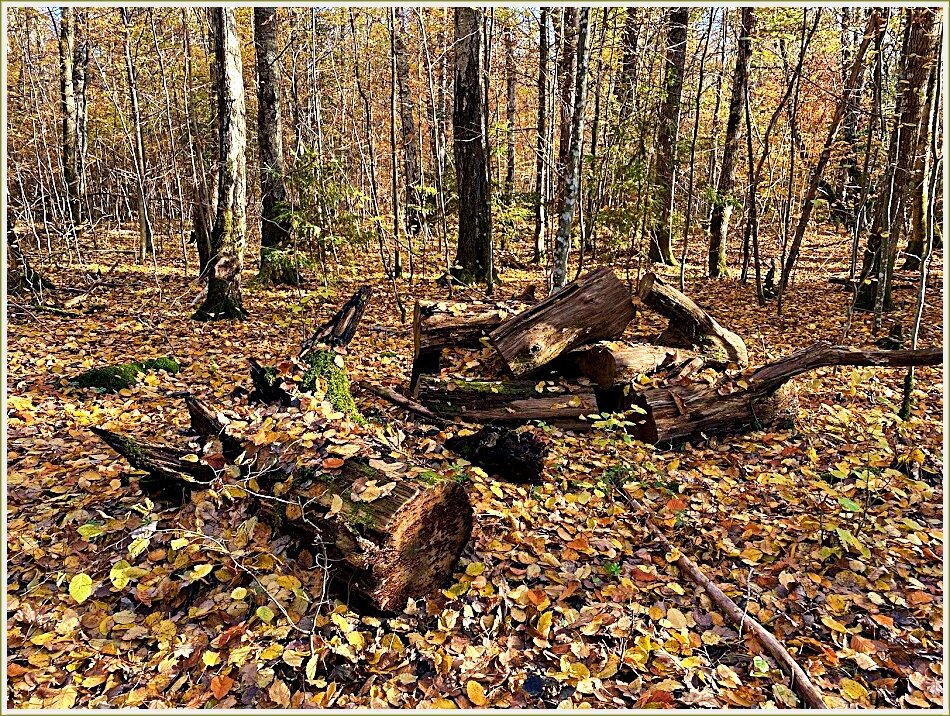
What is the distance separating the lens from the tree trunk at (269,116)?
1041 cm

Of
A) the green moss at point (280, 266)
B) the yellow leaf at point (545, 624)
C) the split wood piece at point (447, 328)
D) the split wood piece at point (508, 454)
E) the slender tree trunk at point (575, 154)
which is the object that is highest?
the slender tree trunk at point (575, 154)

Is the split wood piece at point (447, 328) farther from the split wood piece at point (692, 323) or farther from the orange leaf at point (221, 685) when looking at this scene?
the orange leaf at point (221, 685)

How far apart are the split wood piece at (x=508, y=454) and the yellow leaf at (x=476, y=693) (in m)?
2.01

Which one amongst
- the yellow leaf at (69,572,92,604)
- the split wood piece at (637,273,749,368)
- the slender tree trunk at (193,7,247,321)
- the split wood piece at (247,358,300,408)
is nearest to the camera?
the yellow leaf at (69,572,92,604)

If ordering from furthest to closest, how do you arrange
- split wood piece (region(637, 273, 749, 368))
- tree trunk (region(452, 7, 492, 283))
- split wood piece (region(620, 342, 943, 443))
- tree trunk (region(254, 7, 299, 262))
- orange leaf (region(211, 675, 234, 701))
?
1. tree trunk (region(254, 7, 299, 262))
2. tree trunk (region(452, 7, 492, 283))
3. split wood piece (region(637, 273, 749, 368))
4. split wood piece (region(620, 342, 943, 443))
5. orange leaf (region(211, 675, 234, 701))

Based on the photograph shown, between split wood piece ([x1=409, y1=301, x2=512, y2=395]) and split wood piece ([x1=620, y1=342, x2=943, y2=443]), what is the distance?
5.31 feet

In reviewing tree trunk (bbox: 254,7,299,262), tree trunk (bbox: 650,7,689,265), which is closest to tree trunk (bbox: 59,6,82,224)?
tree trunk (bbox: 254,7,299,262)

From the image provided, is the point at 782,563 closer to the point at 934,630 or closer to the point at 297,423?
the point at 934,630

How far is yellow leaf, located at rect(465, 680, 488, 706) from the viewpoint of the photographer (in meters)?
3.02

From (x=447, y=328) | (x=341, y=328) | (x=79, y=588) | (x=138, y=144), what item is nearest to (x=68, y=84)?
(x=138, y=144)

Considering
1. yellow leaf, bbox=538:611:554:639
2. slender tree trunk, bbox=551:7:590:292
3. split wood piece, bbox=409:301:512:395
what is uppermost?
slender tree trunk, bbox=551:7:590:292

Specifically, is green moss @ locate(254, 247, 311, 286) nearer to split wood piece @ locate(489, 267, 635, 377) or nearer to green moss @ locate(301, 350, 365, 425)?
Result: green moss @ locate(301, 350, 365, 425)

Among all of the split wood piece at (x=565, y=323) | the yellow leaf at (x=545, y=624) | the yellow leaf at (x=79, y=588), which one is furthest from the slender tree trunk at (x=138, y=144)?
the yellow leaf at (x=545, y=624)

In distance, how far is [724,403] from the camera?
19.1 ft
